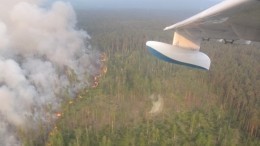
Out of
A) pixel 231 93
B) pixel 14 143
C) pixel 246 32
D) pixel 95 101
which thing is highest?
pixel 246 32

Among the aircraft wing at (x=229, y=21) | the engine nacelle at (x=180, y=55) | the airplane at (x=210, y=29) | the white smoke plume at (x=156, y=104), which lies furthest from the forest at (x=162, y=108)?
the aircraft wing at (x=229, y=21)

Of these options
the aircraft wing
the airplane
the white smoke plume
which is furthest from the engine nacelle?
the white smoke plume

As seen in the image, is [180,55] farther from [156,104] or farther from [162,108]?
[156,104]

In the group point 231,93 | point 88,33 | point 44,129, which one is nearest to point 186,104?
point 231,93

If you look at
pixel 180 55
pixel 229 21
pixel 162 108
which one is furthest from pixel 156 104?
pixel 229 21

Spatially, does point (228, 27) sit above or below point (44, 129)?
above

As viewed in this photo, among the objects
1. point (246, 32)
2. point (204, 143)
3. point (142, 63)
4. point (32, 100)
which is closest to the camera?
point (246, 32)

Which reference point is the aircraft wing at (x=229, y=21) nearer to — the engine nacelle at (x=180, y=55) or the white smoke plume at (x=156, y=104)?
the engine nacelle at (x=180, y=55)

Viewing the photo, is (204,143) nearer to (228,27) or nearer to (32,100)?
(228,27)
